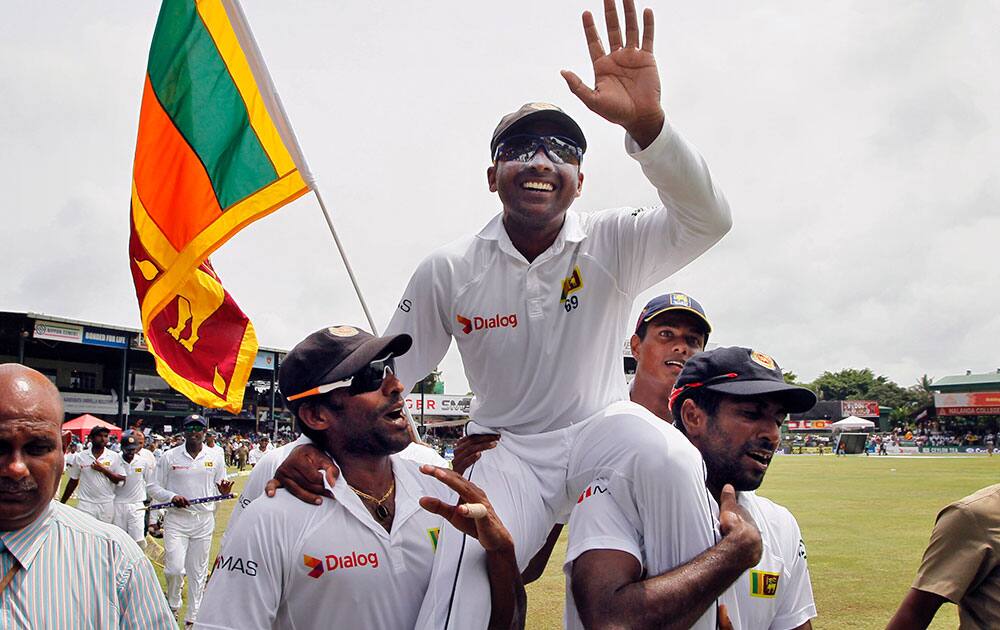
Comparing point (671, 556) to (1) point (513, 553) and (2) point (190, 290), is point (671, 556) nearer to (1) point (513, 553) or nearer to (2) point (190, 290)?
(1) point (513, 553)

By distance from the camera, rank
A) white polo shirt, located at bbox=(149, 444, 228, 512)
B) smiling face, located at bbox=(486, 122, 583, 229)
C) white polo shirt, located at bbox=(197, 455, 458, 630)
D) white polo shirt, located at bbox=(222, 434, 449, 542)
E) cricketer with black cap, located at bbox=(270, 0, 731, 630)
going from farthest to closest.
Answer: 1. white polo shirt, located at bbox=(149, 444, 228, 512)
2. smiling face, located at bbox=(486, 122, 583, 229)
3. white polo shirt, located at bbox=(222, 434, 449, 542)
4. cricketer with black cap, located at bbox=(270, 0, 731, 630)
5. white polo shirt, located at bbox=(197, 455, 458, 630)

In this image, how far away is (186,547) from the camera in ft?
40.8

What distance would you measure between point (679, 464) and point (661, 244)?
0.97 meters

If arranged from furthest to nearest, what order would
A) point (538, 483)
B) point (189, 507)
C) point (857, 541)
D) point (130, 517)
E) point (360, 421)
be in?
point (857, 541) < point (130, 517) < point (189, 507) < point (538, 483) < point (360, 421)

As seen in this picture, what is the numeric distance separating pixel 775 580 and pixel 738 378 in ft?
2.61

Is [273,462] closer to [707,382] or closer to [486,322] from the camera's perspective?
[486,322]

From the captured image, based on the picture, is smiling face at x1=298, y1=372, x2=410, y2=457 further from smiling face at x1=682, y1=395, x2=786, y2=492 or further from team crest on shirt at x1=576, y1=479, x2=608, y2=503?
smiling face at x1=682, y1=395, x2=786, y2=492

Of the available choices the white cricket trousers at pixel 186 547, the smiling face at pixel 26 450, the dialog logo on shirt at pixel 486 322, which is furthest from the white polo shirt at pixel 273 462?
the white cricket trousers at pixel 186 547

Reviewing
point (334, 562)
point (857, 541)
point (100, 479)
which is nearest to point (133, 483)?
point (100, 479)

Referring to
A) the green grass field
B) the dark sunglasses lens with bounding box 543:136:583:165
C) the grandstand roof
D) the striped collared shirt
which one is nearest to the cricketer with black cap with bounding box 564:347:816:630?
the dark sunglasses lens with bounding box 543:136:583:165

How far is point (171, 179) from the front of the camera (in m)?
6.16

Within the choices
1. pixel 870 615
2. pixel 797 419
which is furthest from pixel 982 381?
pixel 870 615

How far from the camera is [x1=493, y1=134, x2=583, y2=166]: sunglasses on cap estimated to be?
3818 mm

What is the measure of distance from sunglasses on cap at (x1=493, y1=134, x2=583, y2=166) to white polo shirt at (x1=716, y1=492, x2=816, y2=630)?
1.62 m
